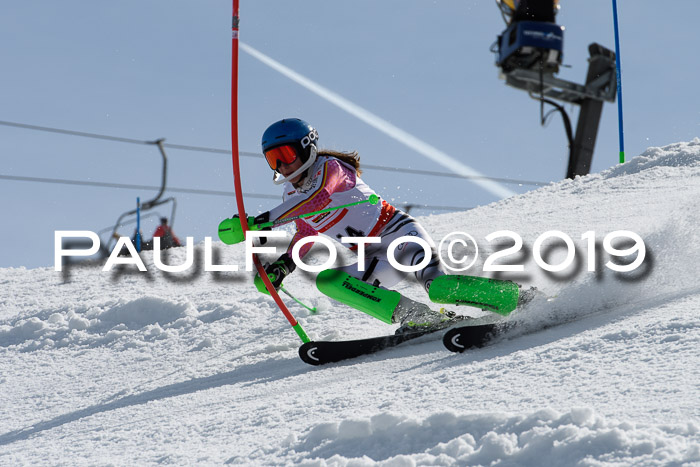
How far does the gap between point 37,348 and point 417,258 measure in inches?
116

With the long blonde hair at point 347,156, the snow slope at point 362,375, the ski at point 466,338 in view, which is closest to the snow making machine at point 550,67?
the snow slope at point 362,375

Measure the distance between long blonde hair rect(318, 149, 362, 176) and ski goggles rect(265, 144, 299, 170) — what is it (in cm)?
22

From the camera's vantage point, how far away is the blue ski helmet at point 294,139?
4.41 m

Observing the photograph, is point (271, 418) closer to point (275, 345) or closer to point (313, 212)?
point (313, 212)

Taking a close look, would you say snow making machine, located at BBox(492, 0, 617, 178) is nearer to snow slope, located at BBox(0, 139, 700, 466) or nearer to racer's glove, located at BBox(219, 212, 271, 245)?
snow slope, located at BBox(0, 139, 700, 466)

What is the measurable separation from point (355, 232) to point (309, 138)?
0.63 metres

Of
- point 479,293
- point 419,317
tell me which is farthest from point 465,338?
point 419,317

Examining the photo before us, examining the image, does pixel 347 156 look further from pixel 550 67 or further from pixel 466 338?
pixel 550 67

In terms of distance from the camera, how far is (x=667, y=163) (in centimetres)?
844

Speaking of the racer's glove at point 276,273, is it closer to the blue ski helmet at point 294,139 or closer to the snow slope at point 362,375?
the snow slope at point 362,375

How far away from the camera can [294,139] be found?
440 centimetres

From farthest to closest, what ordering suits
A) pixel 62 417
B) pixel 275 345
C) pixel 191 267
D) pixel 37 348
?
pixel 191 267 → pixel 37 348 → pixel 275 345 → pixel 62 417

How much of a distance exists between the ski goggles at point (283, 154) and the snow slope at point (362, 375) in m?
1.18

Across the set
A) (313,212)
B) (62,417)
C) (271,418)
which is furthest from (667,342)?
(62,417)
